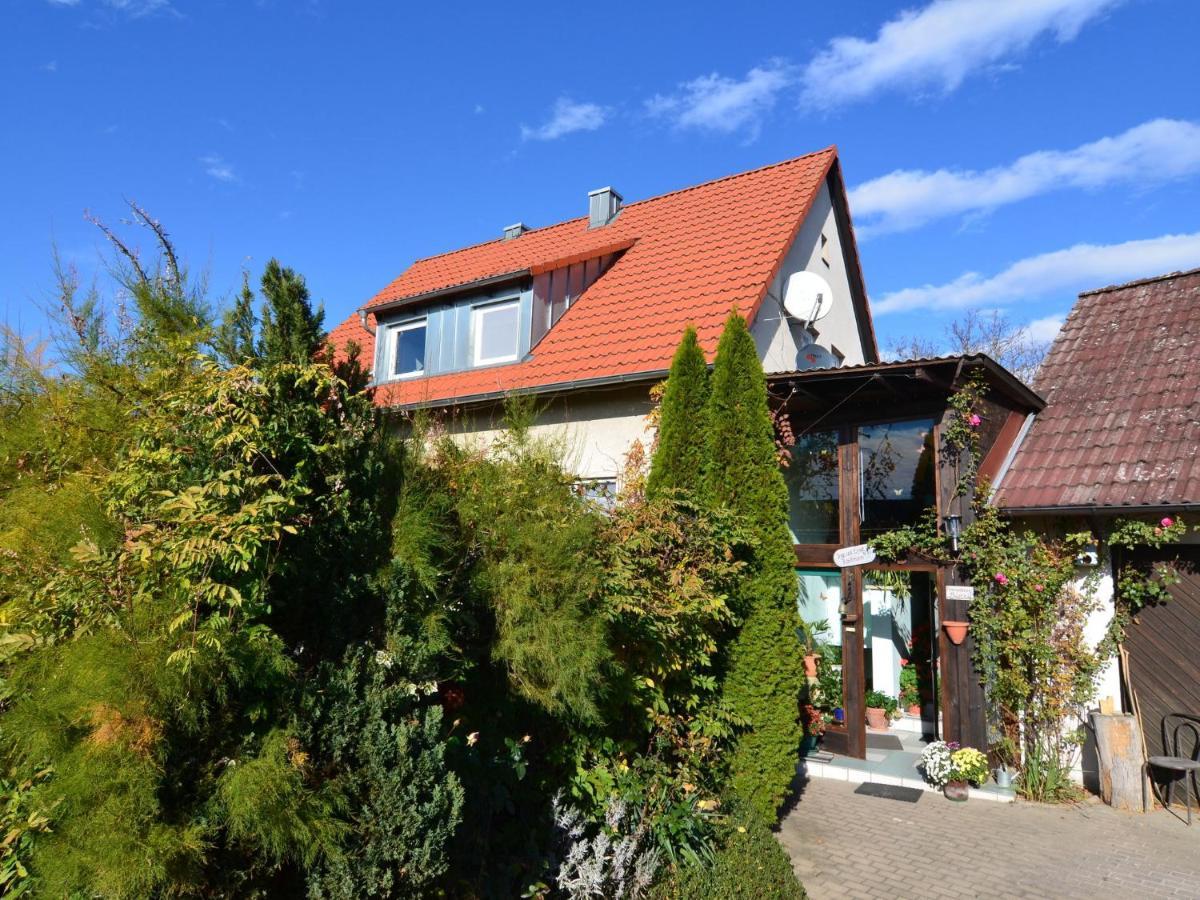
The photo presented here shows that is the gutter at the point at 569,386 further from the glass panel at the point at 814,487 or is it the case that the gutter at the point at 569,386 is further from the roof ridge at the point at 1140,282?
the roof ridge at the point at 1140,282

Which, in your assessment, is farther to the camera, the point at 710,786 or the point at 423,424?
the point at 710,786

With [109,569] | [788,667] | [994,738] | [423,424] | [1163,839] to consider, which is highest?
[423,424]

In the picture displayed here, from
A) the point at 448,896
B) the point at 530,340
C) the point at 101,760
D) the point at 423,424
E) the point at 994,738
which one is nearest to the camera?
the point at 101,760

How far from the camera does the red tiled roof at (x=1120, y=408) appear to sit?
782 cm

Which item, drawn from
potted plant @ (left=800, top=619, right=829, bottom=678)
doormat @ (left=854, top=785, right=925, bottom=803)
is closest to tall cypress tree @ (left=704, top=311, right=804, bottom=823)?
doormat @ (left=854, top=785, right=925, bottom=803)

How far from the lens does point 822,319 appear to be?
38.0ft

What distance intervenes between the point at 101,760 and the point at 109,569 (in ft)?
2.37

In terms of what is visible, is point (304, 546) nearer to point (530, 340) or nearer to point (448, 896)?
point (448, 896)

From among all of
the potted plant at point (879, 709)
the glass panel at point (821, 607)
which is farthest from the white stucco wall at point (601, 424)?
the potted plant at point (879, 709)

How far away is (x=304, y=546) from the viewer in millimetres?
3309

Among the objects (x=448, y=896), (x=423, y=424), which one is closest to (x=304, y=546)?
(x=423, y=424)

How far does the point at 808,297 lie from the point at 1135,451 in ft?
13.4

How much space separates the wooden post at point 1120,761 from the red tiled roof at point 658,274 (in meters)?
5.57

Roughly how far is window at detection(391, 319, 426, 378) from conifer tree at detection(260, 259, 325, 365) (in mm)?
7835
